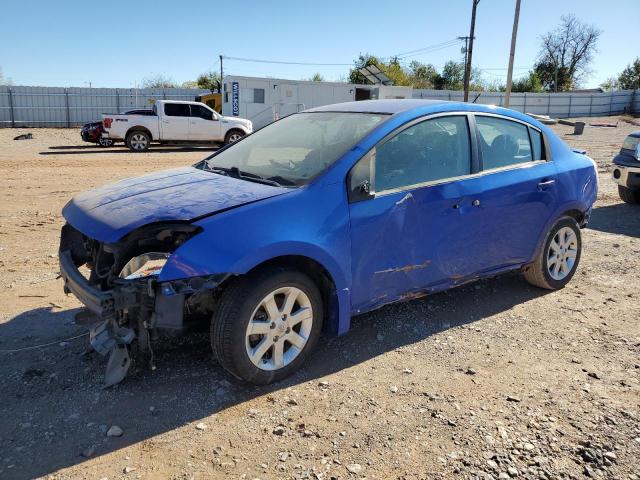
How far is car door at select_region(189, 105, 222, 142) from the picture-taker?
20.0m

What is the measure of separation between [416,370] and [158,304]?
175cm

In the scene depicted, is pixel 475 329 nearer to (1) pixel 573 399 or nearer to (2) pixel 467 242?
(2) pixel 467 242

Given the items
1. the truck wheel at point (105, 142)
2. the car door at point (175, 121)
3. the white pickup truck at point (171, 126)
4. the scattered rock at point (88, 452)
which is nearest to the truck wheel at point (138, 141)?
the white pickup truck at point (171, 126)

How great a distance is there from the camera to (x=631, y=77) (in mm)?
70062

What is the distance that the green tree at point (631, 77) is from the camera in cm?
6887

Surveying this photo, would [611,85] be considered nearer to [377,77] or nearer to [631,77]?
[631,77]

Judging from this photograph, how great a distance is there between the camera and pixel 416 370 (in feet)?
12.1

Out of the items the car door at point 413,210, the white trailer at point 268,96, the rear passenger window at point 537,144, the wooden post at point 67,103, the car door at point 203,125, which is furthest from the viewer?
the wooden post at point 67,103

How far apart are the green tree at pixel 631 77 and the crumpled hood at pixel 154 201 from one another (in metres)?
77.7

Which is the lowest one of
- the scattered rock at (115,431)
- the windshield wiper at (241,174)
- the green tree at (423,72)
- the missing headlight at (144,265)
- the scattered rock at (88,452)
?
the scattered rock at (88,452)

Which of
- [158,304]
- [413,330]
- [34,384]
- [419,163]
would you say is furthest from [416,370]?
[34,384]

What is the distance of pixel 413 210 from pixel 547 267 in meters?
1.96

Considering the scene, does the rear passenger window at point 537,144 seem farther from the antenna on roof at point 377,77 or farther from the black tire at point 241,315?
the antenna on roof at point 377,77

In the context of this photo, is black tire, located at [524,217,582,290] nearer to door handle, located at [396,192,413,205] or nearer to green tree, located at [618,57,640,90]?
door handle, located at [396,192,413,205]
